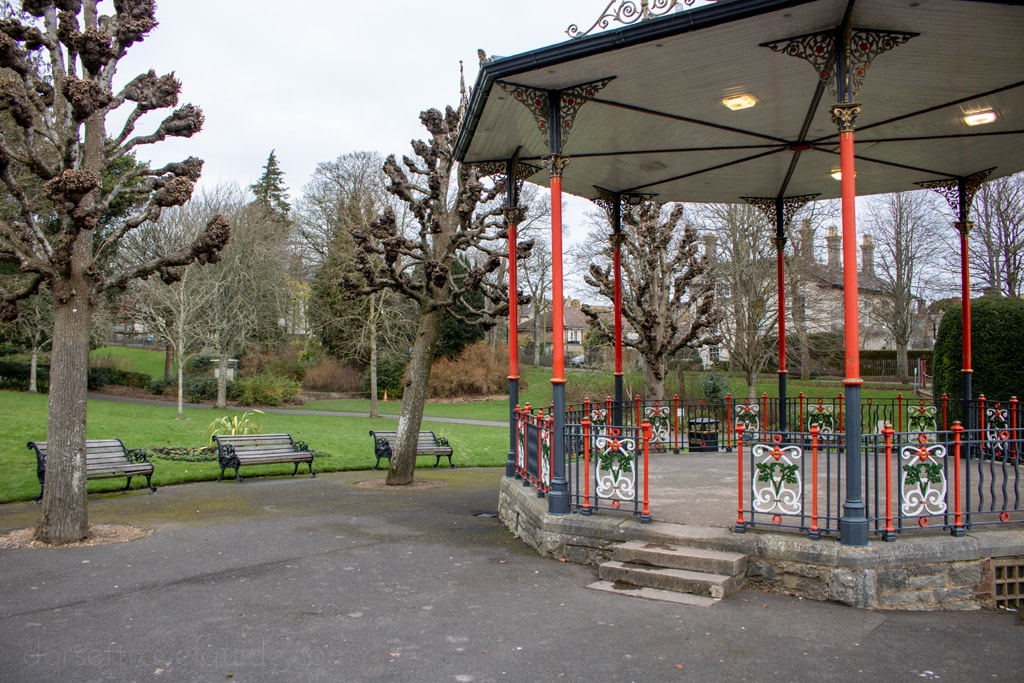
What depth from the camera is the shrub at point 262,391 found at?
3422 cm

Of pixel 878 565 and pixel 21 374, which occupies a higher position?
pixel 21 374

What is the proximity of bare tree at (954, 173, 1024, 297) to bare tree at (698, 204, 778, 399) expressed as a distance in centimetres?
841

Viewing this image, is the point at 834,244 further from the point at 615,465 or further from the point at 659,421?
the point at 615,465

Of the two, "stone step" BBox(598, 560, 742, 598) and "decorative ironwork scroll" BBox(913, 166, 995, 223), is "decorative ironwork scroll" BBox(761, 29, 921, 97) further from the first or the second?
"decorative ironwork scroll" BBox(913, 166, 995, 223)

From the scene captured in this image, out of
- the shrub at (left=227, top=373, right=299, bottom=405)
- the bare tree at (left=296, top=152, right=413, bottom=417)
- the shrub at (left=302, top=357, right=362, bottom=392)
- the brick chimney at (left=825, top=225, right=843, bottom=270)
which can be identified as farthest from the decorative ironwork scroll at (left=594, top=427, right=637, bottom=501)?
the shrub at (left=302, top=357, right=362, bottom=392)

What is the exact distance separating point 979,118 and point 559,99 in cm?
574

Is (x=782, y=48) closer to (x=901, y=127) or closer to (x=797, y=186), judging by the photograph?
(x=901, y=127)

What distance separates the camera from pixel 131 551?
8.09m

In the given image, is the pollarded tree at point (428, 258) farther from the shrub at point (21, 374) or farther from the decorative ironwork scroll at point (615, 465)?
the shrub at point (21, 374)

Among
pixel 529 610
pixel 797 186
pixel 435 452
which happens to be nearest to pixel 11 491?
pixel 435 452

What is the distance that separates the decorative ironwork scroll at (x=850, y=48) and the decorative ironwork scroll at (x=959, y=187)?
6209 mm

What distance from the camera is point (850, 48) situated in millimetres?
6988

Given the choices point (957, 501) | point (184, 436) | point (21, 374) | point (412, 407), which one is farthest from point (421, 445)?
point (21, 374)

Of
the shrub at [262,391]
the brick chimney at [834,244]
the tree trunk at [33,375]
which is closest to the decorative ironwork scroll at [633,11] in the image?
the brick chimney at [834,244]
